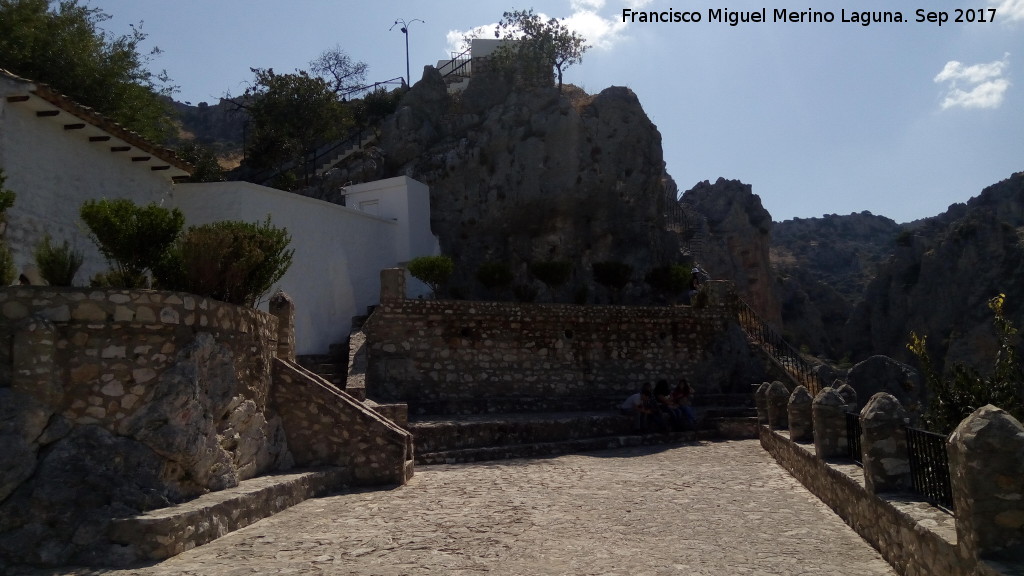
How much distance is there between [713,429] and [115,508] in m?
13.1

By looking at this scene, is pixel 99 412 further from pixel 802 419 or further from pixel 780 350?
pixel 780 350

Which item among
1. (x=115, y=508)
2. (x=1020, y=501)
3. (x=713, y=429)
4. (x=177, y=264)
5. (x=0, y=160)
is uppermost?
(x=0, y=160)

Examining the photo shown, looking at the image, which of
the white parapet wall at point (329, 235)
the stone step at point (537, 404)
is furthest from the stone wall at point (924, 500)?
the white parapet wall at point (329, 235)

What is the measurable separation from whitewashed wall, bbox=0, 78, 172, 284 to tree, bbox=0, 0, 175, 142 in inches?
198

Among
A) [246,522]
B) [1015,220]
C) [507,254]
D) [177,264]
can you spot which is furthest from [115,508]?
[1015,220]

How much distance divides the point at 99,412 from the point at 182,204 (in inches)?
417

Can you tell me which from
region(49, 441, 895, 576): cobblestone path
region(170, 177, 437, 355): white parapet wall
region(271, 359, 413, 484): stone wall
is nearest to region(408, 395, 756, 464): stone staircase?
region(49, 441, 895, 576): cobblestone path

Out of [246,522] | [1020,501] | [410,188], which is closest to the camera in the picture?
[1020,501]

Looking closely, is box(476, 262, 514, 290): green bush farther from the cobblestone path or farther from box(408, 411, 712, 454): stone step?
the cobblestone path

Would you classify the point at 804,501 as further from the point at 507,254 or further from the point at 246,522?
the point at 507,254

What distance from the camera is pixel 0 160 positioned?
11602 mm

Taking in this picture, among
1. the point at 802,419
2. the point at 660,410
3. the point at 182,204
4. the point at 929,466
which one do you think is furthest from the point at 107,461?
the point at 660,410

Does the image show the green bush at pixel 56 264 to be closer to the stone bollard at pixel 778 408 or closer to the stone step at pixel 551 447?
the stone step at pixel 551 447

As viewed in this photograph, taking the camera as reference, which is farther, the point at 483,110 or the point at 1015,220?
the point at 1015,220
